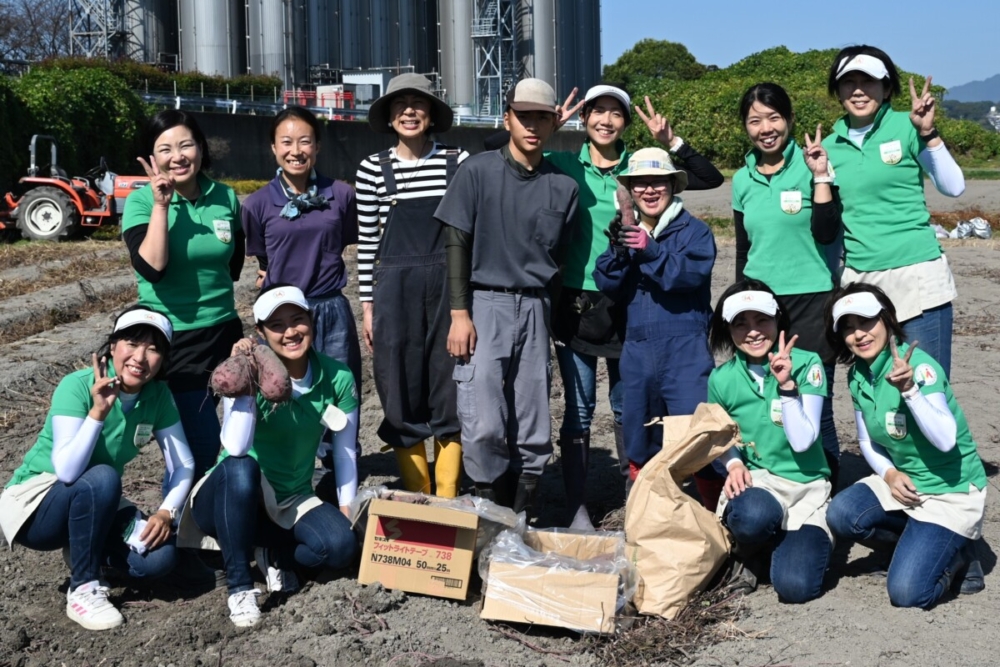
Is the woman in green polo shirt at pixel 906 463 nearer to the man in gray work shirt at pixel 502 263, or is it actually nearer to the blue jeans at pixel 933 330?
the blue jeans at pixel 933 330

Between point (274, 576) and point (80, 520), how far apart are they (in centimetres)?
70

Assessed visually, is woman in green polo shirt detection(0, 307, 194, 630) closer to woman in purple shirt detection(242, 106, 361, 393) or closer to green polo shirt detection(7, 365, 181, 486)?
green polo shirt detection(7, 365, 181, 486)

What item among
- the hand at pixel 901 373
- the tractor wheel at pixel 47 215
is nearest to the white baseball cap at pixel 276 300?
the hand at pixel 901 373

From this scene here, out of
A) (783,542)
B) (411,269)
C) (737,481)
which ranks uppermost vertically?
(411,269)

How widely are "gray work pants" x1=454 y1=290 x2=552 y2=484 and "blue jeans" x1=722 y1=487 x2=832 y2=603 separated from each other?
33.4 inches

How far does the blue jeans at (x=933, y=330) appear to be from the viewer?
4461 millimetres

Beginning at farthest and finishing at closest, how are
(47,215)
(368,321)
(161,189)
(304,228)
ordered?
(47,215) < (368,321) < (304,228) < (161,189)

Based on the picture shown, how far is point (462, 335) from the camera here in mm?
4309

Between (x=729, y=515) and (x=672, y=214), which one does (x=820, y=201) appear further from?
(x=729, y=515)

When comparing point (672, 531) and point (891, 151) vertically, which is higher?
point (891, 151)

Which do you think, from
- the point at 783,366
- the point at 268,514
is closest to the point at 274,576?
the point at 268,514

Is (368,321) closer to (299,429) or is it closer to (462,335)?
(462,335)

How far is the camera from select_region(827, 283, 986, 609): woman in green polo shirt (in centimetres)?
382

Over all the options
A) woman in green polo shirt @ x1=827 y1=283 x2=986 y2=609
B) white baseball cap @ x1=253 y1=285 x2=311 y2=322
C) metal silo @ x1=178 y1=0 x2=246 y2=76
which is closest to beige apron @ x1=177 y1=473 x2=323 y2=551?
white baseball cap @ x1=253 y1=285 x2=311 y2=322
